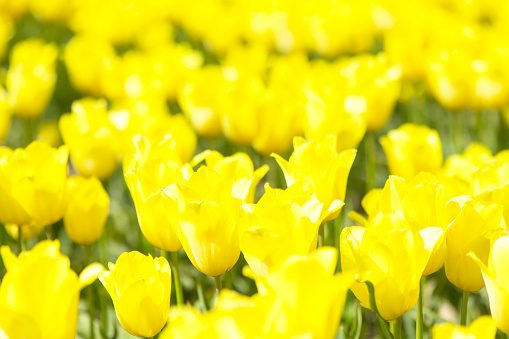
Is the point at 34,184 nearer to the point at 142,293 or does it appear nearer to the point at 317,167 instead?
the point at 142,293

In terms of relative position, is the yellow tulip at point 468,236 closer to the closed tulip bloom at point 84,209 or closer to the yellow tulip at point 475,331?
the yellow tulip at point 475,331

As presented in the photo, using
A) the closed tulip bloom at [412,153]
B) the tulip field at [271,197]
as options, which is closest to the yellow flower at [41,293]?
the tulip field at [271,197]

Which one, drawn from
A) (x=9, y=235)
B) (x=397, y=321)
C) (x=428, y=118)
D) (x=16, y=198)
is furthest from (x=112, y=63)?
(x=397, y=321)

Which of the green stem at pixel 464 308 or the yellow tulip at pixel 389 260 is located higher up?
the yellow tulip at pixel 389 260

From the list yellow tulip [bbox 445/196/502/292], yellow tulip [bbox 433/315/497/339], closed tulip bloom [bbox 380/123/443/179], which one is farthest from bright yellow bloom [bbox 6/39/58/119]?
yellow tulip [bbox 433/315/497/339]

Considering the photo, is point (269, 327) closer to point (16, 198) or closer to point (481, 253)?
point (481, 253)

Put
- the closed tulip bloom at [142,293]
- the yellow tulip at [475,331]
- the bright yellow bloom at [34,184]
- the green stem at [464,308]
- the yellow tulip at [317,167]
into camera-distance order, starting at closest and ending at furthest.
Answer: the yellow tulip at [475,331]
the closed tulip bloom at [142,293]
the green stem at [464,308]
the yellow tulip at [317,167]
the bright yellow bloom at [34,184]

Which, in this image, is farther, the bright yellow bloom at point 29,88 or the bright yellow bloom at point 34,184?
the bright yellow bloom at point 29,88

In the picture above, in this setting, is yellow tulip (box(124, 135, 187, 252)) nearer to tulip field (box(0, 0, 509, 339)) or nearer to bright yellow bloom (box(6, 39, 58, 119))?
tulip field (box(0, 0, 509, 339))
